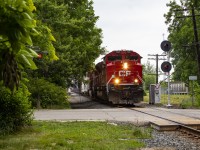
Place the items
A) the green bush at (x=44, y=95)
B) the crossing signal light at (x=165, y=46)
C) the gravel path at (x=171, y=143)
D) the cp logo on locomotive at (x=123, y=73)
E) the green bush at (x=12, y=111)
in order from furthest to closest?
the cp logo on locomotive at (x=123, y=73) < the crossing signal light at (x=165, y=46) < the green bush at (x=44, y=95) < the green bush at (x=12, y=111) < the gravel path at (x=171, y=143)

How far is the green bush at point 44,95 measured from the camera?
23.8 metres

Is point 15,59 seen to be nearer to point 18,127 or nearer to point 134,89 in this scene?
point 18,127

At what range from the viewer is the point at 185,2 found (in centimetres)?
5475

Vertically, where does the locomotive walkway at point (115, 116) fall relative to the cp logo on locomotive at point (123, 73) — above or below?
below

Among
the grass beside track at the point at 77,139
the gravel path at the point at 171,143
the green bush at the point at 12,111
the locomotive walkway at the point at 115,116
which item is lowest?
the gravel path at the point at 171,143

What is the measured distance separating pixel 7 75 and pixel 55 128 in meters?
10.2

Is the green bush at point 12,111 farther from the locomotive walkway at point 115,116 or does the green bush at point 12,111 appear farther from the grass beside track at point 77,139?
the locomotive walkway at point 115,116

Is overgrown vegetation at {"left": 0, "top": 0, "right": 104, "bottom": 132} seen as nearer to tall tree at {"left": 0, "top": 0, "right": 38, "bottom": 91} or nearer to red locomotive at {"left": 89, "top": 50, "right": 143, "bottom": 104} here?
tall tree at {"left": 0, "top": 0, "right": 38, "bottom": 91}

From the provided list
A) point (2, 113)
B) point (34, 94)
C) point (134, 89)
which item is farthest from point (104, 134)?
point (134, 89)

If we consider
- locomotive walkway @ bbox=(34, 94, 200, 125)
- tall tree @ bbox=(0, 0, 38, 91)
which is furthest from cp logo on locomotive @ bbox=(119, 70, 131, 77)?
tall tree @ bbox=(0, 0, 38, 91)

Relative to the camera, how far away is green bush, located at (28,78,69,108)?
23812mm

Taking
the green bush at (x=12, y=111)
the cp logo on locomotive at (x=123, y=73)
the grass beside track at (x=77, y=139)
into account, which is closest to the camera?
the grass beside track at (x=77, y=139)

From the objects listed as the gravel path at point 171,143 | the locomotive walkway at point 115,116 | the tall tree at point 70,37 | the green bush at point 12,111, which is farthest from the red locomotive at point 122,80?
the green bush at point 12,111

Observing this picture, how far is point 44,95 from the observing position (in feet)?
80.0
